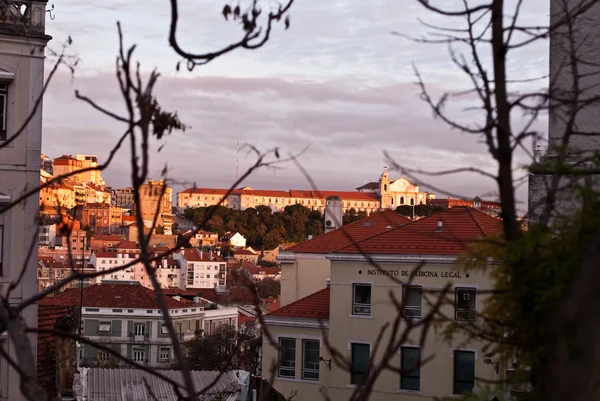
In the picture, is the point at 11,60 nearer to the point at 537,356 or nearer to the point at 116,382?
the point at 116,382

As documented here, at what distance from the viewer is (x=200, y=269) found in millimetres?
141750

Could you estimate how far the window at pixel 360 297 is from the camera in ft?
82.3

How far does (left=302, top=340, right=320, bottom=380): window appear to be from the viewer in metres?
25.2

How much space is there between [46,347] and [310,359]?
12136mm

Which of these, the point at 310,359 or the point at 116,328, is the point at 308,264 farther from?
the point at 116,328

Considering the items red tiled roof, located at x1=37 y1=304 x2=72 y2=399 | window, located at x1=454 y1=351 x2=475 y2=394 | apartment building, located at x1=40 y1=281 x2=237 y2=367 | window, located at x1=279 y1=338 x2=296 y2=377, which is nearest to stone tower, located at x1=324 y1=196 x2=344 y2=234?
window, located at x1=279 y1=338 x2=296 y2=377

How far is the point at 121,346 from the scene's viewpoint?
62969 mm

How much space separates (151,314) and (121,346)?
2.85 metres

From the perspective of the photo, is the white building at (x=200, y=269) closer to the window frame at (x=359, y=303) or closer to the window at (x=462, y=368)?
the window frame at (x=359, y=303)

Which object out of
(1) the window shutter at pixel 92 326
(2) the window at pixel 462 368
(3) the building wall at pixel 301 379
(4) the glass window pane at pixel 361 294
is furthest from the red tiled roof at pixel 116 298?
(2) the window at pixel 462 368

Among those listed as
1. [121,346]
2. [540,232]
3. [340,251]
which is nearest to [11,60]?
[540,232]

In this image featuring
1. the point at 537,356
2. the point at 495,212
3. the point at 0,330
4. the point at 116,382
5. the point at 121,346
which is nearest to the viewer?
the point at 537,356

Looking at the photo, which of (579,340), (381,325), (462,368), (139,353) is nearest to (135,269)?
(139,353)

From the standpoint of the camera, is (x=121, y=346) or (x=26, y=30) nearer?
(x=26, y=30)
